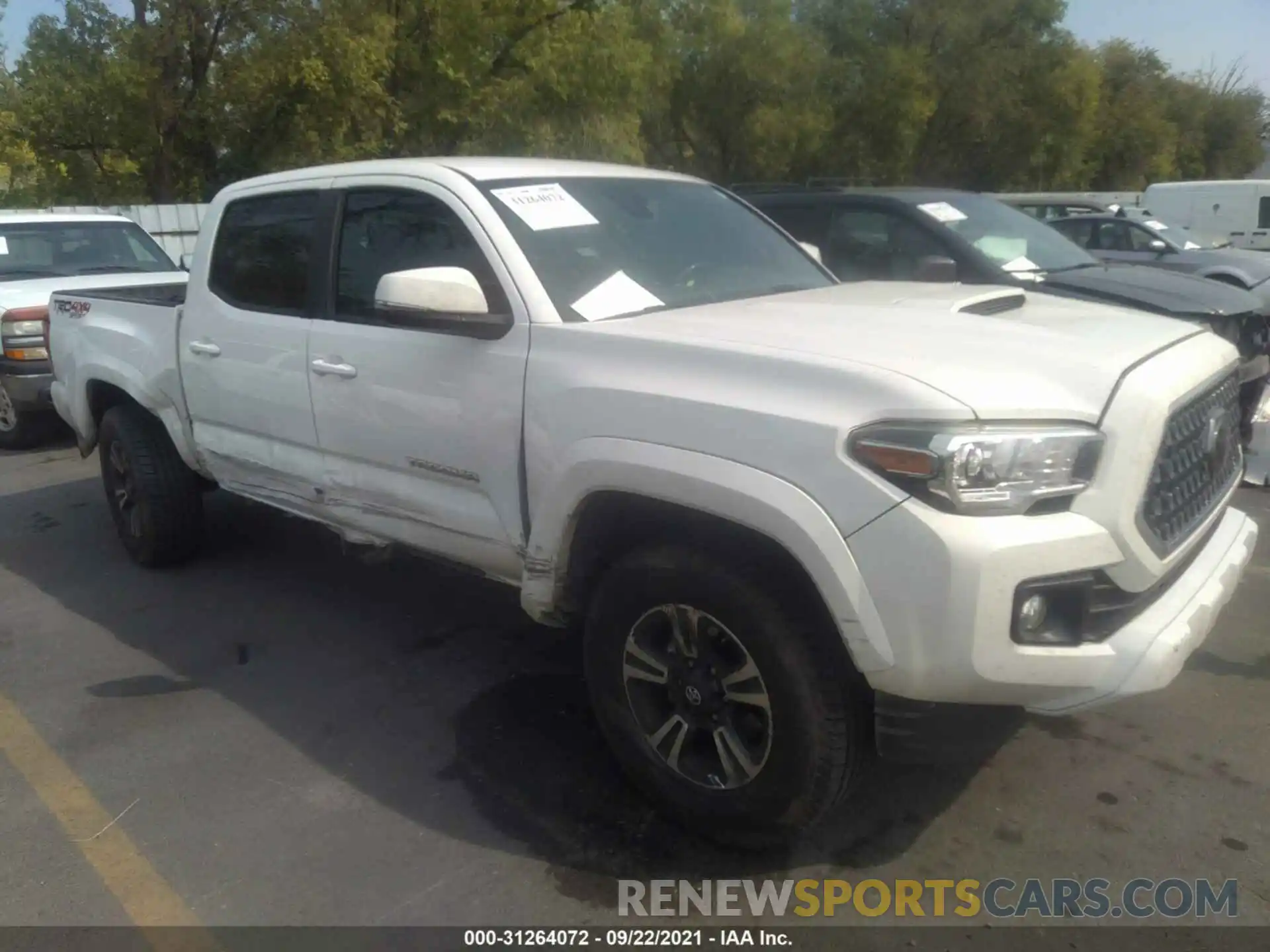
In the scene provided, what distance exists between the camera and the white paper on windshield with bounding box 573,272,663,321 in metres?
3.38

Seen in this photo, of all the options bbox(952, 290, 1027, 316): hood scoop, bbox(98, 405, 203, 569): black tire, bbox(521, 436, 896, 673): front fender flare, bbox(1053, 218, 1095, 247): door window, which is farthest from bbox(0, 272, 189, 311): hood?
bbox(1053, 218, 1095, 247): door window

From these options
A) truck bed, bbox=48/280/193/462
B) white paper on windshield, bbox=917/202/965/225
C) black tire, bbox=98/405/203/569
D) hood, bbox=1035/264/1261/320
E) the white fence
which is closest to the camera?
truck bed, bbox=48/280/193/462

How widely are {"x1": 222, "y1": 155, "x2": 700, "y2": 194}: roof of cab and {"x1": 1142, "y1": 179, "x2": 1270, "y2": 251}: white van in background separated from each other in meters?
18.5

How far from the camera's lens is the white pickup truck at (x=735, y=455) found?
2.51 metres

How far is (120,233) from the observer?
9.70 metres

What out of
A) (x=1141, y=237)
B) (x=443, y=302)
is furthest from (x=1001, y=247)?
(x=1141, y=237)

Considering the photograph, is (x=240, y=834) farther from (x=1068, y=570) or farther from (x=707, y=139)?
(x=707, y=139)

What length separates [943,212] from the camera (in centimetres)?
736

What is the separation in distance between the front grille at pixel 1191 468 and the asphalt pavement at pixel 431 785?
35.2 inches

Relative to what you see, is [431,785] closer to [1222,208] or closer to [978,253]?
[978,253]

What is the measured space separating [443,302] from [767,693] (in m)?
1.46

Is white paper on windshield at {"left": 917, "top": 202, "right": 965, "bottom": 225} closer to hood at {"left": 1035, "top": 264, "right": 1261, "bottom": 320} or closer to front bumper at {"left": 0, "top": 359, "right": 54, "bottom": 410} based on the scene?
hood at {"left": 1035, "top": 264, "right": 1261, "bottom": 320}

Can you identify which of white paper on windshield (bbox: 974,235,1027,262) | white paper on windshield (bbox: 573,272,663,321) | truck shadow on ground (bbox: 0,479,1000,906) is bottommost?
truck shadow on ground (bbox: 0,479,1000,906)

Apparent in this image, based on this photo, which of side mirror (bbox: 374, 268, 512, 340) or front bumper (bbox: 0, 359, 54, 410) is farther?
front bumper (bbox: 0, 359, 54, 410)
